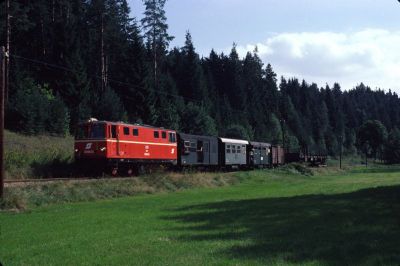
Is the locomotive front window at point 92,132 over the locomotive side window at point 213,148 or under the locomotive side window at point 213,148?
over

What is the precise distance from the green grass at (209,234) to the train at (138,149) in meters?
10.0

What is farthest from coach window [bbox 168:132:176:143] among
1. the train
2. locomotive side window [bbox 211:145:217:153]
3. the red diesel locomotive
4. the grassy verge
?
locomotive side window [bbox 211:145:217:153]

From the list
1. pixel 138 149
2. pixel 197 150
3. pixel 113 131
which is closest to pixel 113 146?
pixel 113 131

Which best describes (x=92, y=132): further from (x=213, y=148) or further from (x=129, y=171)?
(x=213, y=148)

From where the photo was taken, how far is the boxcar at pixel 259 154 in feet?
195

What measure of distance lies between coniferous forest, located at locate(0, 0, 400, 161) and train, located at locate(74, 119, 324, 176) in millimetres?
16113

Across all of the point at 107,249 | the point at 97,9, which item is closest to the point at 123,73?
the point at 97,9

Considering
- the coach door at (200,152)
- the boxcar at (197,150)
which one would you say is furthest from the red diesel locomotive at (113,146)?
the coach door at (200,152)

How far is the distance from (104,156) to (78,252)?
20.8m

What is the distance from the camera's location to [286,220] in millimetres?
16547

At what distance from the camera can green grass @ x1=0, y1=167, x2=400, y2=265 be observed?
1052 centimetres

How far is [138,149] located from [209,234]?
71.8ft

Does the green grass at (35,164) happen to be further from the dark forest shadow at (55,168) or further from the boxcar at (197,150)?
the boxcar at (197,150)

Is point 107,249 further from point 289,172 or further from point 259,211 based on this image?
point 289,172
